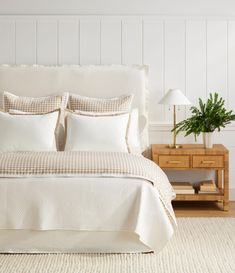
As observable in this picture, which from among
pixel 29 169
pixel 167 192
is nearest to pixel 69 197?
pixel 29 169

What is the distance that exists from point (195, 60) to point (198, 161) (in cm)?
109

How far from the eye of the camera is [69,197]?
4469 millimetres

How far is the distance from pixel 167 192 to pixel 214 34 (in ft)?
7.49

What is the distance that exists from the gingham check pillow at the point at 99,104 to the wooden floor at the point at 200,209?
1.07 metres

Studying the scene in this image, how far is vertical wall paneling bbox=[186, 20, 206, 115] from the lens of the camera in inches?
252

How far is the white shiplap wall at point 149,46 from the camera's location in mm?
6379

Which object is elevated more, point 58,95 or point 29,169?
point 58,95

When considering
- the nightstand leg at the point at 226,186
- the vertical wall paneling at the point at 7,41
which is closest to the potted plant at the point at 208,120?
the nightstand leg at the point at 226,186

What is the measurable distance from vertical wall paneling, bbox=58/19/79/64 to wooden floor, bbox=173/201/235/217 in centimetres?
176

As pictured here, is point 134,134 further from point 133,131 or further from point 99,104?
point 99,104

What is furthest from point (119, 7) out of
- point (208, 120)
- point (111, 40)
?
point (208, 120)

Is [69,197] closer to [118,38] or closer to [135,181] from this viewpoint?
[135,181]

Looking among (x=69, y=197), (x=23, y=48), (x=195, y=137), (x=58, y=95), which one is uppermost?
(x=23, y=48)

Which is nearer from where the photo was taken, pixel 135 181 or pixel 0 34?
pixel 135 181
